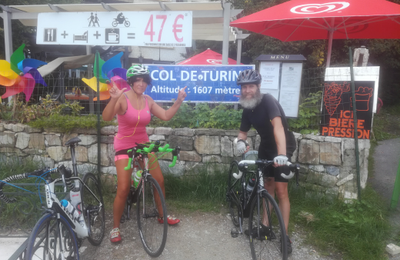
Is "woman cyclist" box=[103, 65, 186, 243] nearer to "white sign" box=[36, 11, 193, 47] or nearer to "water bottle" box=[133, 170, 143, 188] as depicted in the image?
"water bottle" box=[133, 170, 143, 188]

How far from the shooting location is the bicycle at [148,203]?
9.29 feet

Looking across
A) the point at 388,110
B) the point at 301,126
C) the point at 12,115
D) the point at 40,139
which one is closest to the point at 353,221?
the point at 301,126

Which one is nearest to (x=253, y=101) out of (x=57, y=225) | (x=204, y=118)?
(x=204, y=118)

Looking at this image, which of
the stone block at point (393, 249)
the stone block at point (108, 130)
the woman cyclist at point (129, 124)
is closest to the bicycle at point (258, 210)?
the woman cyclist at point (129, 124)

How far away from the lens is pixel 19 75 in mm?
4555

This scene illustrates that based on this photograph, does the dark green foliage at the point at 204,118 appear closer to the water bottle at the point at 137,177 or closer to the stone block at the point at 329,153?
Answer: the stone block at the point at 329,153

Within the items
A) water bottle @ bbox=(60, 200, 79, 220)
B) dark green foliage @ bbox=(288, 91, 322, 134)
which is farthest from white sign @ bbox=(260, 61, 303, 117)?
water bottle @ bbox=(60, 200, 79, 220)

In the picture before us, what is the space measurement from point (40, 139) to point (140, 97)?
232 cm

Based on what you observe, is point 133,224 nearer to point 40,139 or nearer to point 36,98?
point 40,139

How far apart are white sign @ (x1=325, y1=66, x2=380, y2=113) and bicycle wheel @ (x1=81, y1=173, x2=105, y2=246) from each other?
10.9 feet

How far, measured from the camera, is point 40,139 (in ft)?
14.7

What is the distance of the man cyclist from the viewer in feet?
9.08

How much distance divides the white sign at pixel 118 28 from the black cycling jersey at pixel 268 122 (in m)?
2.25

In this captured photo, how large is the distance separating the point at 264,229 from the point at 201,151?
5.75 feet
